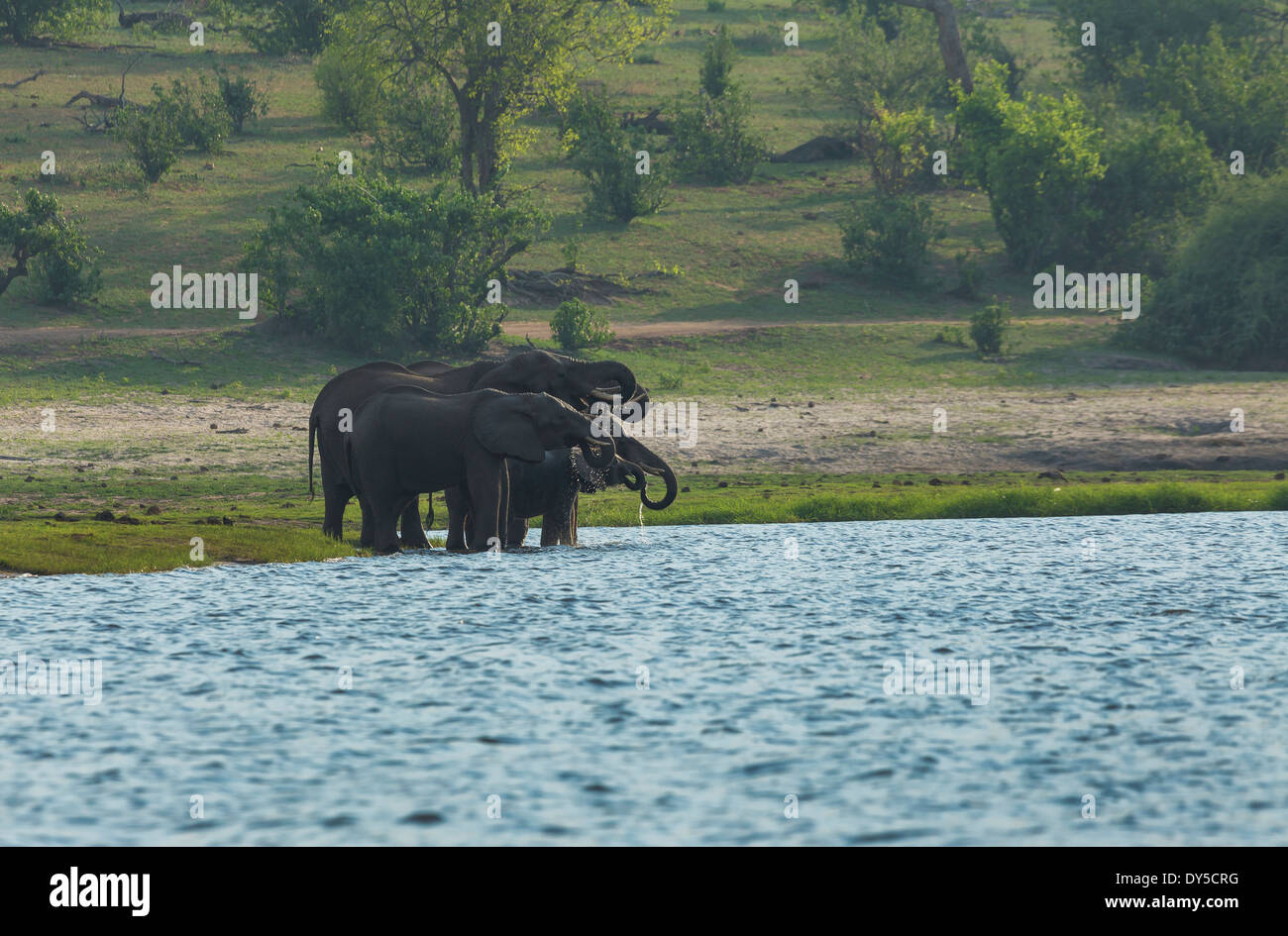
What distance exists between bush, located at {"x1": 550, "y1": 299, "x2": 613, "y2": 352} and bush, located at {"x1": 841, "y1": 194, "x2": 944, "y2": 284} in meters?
13.3

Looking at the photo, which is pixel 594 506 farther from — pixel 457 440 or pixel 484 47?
pixel 484 47

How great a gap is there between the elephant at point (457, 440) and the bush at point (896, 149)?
1574 inches

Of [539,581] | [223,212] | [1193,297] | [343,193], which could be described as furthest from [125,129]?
[539,581]

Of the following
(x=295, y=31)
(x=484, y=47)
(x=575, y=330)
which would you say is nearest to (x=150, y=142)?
(x=484, y=47)

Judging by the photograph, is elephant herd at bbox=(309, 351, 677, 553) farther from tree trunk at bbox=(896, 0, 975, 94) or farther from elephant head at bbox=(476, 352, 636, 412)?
tree trunk at bbox=(896, 0, 975, 94)

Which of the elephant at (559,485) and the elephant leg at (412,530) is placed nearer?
the elephant at (559,485)

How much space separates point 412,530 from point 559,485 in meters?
2.15

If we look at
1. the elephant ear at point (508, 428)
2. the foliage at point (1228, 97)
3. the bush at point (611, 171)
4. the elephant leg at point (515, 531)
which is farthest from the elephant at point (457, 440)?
the foliage at point (1228, 97)

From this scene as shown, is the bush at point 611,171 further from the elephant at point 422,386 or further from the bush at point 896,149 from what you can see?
the elephant at point 422,386

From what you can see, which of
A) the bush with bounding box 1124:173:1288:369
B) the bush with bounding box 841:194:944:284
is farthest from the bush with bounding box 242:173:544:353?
the bush with bounding box 1124:173:1288:369

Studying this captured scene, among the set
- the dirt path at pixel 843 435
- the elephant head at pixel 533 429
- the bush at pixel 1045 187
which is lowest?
the dirt path at pixel 843 435

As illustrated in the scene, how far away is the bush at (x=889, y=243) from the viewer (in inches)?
1935

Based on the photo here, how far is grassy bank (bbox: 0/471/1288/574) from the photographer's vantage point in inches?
803
